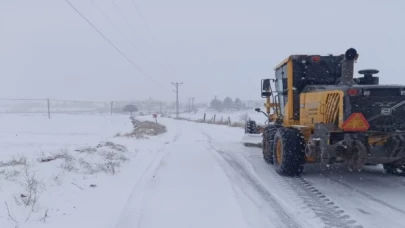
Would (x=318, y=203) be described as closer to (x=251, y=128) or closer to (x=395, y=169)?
(x=395, y=169)

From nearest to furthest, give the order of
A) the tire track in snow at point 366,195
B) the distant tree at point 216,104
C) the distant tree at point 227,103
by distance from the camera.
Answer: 1. the tire track in snow at point 366,195
2. the distant tree at point 216,104
3. the distant tree at point 227,103

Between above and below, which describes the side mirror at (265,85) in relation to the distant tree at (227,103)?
above

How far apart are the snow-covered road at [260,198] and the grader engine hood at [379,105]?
1269 mm

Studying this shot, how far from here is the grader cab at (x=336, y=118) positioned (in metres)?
7.00

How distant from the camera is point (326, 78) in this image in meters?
9.45

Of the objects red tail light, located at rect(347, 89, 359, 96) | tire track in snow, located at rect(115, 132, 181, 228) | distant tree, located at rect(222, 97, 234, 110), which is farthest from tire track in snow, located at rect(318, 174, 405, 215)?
distant tree, located at rect(222, 97, 234, 110)

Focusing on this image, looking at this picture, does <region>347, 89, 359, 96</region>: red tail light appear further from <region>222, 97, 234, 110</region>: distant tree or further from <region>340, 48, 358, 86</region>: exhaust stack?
<region>222, 97, 234, 110</region>: distant tree

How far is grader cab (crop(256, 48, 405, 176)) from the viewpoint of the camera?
7.00 metres

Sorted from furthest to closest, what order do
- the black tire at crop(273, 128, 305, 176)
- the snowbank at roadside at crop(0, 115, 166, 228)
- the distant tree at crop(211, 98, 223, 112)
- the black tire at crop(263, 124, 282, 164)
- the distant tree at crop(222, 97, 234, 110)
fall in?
the distant tree at crop(222, 97, 234, 110) < the distant tree at crop(211, 98, 223, 112) < the black tire at crop(263, 124, 282, 164) < the black tire at crop(273, 128, 305, 176) < the snowbank at roadside at crop(0, 115, 166, 228)

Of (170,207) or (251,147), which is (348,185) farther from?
(251,147)

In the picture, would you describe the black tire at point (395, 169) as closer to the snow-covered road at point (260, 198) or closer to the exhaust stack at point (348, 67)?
the snow-covered road at point (260, 198)

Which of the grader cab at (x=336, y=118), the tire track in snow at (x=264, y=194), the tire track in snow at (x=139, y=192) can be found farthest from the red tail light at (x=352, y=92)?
the tire track in snow at (x=139, y=192)

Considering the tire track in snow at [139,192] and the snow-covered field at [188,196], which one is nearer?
the snow-covered field at [188,196]

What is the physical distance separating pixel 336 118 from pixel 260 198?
87.5 inches
